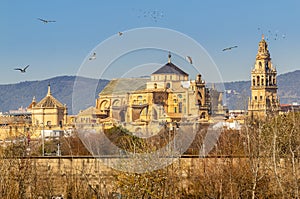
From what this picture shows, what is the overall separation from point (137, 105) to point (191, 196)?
5126 centimetres

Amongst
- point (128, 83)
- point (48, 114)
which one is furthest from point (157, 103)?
point (128, 83)

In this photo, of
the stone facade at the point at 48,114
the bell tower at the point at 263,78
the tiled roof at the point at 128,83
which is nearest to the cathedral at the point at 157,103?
the tiled roof at the point at 128,83

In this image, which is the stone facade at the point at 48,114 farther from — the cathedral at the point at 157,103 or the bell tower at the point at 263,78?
the bell tower at the point at 263,78

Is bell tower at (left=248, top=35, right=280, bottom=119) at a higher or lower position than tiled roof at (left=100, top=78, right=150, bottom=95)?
higher

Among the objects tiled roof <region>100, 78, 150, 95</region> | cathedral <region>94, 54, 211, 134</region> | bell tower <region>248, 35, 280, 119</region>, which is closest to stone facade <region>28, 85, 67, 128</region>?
cathedral <region>94, 54, 211, 134</region>

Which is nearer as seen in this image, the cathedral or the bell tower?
the cathedral

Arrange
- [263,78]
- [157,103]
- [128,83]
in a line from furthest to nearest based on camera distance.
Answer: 1. [263,78]
2. [157,103]
3. [128,83]

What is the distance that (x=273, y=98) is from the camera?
115250 millimetres

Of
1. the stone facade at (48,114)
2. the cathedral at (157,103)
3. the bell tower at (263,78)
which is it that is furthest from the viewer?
the bell tower at (263,78)

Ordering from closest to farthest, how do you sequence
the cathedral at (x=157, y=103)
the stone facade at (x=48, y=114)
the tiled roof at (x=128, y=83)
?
the tiled roof at (x=128, y=83) < the cathedral at (x=157, y=103) < the stone facade at (x=48, y=114)

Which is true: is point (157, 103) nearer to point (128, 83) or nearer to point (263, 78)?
point (263, 78)

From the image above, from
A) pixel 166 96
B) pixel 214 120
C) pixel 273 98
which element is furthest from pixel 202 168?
pixel 273 98

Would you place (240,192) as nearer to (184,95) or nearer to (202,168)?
(202,168)

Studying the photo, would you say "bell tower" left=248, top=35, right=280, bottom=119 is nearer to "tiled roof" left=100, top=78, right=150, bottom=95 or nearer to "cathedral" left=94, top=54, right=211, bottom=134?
"cathedral" left=94, top=54, right=211, bottom=134
